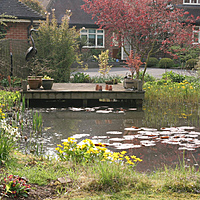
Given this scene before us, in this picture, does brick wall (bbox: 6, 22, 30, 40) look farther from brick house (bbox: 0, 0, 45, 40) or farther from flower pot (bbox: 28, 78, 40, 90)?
flower pot (bbox: 28, 78, 40, 90)

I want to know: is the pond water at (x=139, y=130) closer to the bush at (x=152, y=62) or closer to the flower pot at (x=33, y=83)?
the flower pot at (x=33, y=83)

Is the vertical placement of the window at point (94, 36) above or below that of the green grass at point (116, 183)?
above

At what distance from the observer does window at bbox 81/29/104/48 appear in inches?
1439

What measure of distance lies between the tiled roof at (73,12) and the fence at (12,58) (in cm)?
1829

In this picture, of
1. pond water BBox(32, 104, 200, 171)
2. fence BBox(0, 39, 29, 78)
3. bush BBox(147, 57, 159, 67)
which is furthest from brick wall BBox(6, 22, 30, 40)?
bush BBox(147, 57, 159, 67)

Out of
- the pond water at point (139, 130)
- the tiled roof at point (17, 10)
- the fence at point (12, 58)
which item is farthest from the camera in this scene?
the tiled roof at point (17, 10)

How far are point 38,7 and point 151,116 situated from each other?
28.7 meters

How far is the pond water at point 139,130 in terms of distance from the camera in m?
6.80

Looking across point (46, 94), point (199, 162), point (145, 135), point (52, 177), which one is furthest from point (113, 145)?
point (46, 94)

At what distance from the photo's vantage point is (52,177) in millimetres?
4867

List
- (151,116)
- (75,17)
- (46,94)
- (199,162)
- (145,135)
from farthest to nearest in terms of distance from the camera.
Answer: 1. (75,17)
2. (46,94)
3. (151,116)
4. (145,135)
5. (199,162)

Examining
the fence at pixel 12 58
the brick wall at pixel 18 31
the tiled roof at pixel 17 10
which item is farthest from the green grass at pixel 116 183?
the tiled roof at pixel 17 10

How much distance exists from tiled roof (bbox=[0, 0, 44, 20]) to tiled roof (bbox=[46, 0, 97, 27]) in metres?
12.6

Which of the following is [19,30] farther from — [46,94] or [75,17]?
[75,17]
